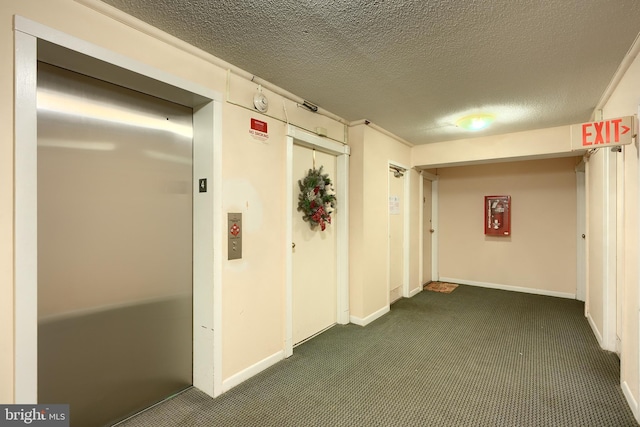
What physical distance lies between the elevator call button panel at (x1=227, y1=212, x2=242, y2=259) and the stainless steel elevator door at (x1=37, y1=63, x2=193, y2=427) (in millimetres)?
311

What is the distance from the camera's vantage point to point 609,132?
2.00 metres

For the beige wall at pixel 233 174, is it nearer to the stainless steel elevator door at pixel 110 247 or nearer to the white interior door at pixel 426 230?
the stainless steel elevator door at pixel 110 247

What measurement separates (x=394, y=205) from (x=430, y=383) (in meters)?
2.51

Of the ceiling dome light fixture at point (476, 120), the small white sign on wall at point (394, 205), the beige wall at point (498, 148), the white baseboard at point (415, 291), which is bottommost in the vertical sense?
the white baseboard at point (415, 291)

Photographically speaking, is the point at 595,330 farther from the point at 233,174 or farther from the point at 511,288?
the point at 233,174

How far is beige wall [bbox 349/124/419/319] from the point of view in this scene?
11.6 feet

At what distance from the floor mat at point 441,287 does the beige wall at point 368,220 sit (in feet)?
5.37

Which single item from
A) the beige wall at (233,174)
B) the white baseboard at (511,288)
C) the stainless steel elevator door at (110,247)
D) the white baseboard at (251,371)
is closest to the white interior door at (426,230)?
the white baseboard at (511,288)

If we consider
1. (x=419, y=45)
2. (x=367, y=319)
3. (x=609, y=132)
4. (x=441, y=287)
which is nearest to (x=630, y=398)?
(x=609, y=132)

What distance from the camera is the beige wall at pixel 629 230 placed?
77.6 inches

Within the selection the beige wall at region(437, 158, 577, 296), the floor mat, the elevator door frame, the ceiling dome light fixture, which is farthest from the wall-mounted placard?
the elevator door frame

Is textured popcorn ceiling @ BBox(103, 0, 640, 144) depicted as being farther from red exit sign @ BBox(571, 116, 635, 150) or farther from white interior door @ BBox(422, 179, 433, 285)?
white interior door @ BBox(422, 179, 433, 285)

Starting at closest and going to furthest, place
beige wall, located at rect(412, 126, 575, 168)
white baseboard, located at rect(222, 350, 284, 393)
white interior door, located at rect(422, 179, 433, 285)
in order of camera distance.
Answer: white baseboard, located at rect(222, 350, 284, 393) < beige wall, located at rect(412, 126, 575, 168) < white interior door, located at rect(422, 179, 433, 285)

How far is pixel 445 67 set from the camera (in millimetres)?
2270
